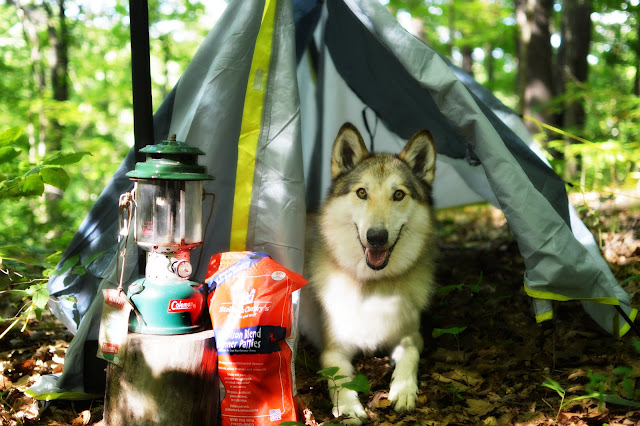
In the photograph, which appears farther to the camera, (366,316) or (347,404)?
(366,316)

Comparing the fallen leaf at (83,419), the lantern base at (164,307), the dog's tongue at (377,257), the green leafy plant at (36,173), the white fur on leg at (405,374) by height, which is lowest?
the fallen leaf at (83,419)

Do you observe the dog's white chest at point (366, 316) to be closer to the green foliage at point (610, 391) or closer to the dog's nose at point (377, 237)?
the dog's nose at point (377, 237)

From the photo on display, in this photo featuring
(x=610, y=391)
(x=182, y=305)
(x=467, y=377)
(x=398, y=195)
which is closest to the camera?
(x=182, y=305)

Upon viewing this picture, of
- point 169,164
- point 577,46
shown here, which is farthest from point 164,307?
point 577,46

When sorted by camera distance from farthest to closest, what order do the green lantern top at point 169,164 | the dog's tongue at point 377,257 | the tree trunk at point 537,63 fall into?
the tree trunk at point 537,63 < the dog's tongue at point 377,257 < the green lantern top at point 169,164

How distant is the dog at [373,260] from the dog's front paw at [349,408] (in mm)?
248

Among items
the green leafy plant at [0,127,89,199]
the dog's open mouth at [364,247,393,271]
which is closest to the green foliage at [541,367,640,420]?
the dog's open mouth at [364,247,393,271]

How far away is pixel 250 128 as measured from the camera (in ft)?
7.76

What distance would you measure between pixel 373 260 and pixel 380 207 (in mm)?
297

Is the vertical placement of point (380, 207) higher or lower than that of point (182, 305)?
higher

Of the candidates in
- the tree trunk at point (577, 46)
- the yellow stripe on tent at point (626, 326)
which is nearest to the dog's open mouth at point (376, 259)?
the yellow stripe on tent at point (626, 326)

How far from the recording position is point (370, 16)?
2.44 metres

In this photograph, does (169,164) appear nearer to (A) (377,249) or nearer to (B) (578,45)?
(A) (377,249)

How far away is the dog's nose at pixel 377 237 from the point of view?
2.38m
